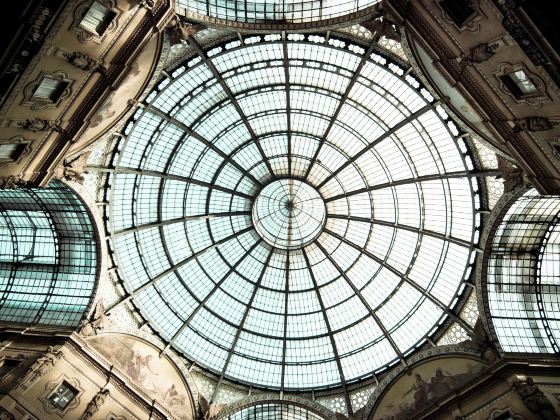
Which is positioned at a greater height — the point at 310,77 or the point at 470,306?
the point at 310,77

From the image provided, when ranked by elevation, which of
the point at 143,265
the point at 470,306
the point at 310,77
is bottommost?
the point at 470,306

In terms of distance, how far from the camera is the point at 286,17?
78.0 ft

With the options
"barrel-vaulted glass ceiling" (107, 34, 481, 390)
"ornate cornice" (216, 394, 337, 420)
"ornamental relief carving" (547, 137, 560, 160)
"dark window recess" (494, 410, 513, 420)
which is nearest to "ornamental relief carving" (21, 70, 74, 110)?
"barrel-vaulted glass ceiling" (107, 34, 481, 390)

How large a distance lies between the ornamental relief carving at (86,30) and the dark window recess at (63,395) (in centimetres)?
1727

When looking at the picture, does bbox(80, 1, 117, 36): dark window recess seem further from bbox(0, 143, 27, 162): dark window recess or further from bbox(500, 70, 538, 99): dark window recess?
bbox(500, 70, 538, 99): dark window recess

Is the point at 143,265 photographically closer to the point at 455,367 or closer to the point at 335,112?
the point at 335,112

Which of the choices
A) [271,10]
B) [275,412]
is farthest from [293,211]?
[271,10]

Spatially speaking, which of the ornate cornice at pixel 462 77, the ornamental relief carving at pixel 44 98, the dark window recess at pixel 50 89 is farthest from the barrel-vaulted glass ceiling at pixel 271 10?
the dark window recess at pixel 50 89

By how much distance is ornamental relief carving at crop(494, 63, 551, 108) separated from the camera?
54.7 ft

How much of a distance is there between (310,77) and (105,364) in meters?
19.6

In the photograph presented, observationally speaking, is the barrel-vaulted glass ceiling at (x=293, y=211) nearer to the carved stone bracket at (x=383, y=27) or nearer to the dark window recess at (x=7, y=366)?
the carved stone bracket at (x=383, y=27)

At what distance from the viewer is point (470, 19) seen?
16766mm

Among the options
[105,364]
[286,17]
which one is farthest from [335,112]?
[105,364]

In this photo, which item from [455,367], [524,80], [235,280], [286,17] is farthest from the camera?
[235,280]
